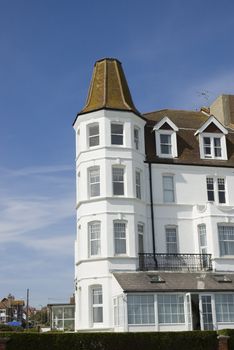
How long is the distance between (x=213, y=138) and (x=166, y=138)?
11.9 feet

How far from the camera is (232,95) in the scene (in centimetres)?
4275

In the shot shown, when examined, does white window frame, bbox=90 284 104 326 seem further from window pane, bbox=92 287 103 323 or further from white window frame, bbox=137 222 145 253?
white window frame, bbox=137 222 145 253

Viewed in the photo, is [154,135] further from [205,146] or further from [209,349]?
[209,349]

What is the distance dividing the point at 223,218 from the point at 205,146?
6007 millimetres

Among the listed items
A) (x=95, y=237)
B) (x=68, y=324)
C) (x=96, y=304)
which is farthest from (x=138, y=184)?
(x=68, y=324)

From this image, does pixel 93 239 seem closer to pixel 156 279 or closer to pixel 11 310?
pixel 156 279

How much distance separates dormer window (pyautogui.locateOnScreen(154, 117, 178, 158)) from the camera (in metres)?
36.4

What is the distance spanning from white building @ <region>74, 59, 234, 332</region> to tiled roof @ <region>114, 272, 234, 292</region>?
6 cm

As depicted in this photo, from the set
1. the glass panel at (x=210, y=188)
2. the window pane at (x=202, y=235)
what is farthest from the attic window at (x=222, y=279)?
the glass panel at (x=210, y=188)

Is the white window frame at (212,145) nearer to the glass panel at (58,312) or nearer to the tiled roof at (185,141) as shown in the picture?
the tiled roof at (185,141)

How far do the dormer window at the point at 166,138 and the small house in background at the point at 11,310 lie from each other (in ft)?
376

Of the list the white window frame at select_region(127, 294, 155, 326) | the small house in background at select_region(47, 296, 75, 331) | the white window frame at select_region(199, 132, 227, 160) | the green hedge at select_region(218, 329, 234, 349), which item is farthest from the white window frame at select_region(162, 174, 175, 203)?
the small house in background at select_region(47, 296, 75, 331)

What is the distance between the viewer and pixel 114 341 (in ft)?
80.0

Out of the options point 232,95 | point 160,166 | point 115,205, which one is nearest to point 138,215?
point 115,205
